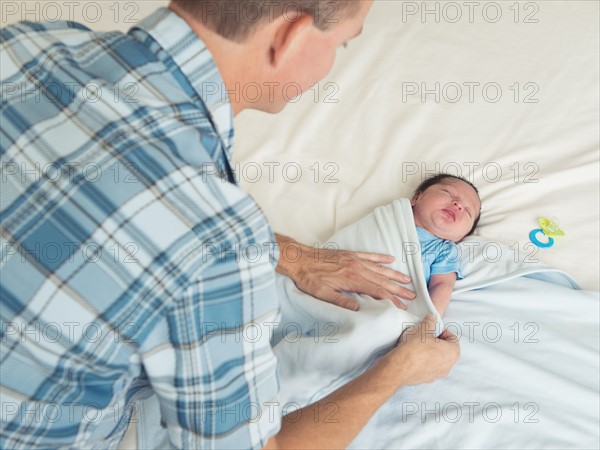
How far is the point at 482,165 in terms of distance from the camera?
5.48ft

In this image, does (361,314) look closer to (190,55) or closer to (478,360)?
(478,360)

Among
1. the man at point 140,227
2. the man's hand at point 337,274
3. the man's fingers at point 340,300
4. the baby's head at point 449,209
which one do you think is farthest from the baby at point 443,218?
the man at point 140,227

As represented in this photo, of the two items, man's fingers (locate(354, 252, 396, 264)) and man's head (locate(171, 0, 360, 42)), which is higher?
man's head (locate(171, 0, 360, 42))

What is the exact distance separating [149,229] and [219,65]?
0.78ft

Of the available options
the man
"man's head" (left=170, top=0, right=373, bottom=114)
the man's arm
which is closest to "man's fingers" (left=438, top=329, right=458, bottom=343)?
the man's arm

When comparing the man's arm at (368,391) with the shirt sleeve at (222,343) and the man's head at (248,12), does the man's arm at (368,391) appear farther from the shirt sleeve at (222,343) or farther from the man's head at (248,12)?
the man's head at (248,12)

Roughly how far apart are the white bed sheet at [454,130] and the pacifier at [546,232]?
2cm

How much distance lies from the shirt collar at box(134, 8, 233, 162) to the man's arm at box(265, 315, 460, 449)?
0.48 meters

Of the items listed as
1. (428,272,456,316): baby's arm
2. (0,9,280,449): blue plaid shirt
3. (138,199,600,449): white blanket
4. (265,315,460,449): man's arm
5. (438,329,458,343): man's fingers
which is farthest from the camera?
(428,272,456,316): baby's arm

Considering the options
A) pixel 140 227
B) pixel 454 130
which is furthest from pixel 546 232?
pixel 140 227

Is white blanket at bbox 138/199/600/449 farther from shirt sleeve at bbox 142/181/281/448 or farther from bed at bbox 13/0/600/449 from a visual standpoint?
shirt sleeve at bbox 142/181/281/448

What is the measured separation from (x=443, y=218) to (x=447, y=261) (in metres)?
0.12

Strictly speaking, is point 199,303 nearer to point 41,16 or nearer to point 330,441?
point 330,441

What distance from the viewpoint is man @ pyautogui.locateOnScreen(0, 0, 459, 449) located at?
2.45 feet
